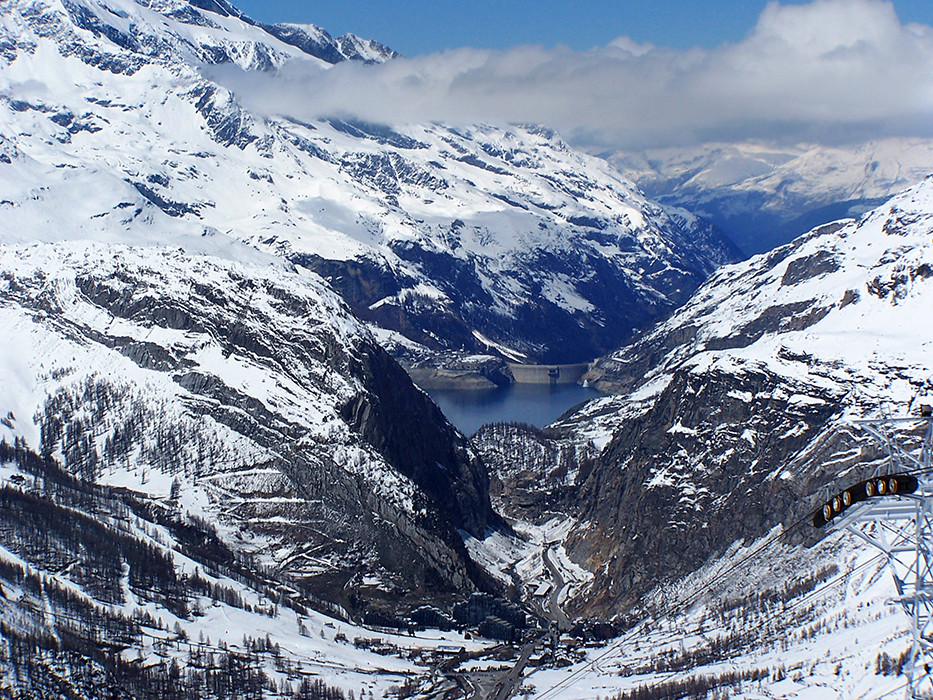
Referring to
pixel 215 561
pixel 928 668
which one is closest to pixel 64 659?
pixel 215 561

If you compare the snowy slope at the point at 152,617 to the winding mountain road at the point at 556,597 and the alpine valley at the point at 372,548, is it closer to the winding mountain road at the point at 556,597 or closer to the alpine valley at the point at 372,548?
the alpine valley at the point at 372,548

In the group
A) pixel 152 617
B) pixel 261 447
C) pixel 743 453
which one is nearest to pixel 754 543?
pixel 743 453

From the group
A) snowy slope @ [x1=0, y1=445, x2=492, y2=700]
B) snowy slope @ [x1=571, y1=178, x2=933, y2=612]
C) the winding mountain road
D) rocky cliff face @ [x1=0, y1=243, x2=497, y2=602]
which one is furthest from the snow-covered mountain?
rocky cliff face @ [x1=0, y1=243, x2=497, y2=602]

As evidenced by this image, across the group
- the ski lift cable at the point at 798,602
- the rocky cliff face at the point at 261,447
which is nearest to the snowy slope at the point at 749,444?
the ski lift cable at the point at 798,602

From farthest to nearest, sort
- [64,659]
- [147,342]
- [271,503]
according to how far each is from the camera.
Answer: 1. [147,342]
2. [271,503]
3. [64,659]

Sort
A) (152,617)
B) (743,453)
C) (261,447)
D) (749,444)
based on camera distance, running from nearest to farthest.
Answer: (152,617), (743,453), (749,444), (261,447)

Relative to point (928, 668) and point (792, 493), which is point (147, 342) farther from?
point (928, 668)

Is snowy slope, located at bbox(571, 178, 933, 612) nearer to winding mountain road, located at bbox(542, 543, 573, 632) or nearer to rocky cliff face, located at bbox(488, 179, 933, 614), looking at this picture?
rocky cliff face, located at bbox(488, 179, 933, 614)

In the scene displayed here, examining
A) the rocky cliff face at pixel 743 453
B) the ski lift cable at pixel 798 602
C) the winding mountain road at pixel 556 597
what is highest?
→ the rocky cliff face at pixel 743 453

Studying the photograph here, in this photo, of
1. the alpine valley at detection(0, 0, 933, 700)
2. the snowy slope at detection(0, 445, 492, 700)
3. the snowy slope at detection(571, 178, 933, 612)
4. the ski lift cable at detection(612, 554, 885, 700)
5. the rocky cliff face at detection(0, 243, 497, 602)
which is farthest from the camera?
the rocky cliff face at detection(0, 243, 497, 602)

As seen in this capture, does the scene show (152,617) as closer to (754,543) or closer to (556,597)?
(556,597)

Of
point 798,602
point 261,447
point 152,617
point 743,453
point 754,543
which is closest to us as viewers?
point 798,602
